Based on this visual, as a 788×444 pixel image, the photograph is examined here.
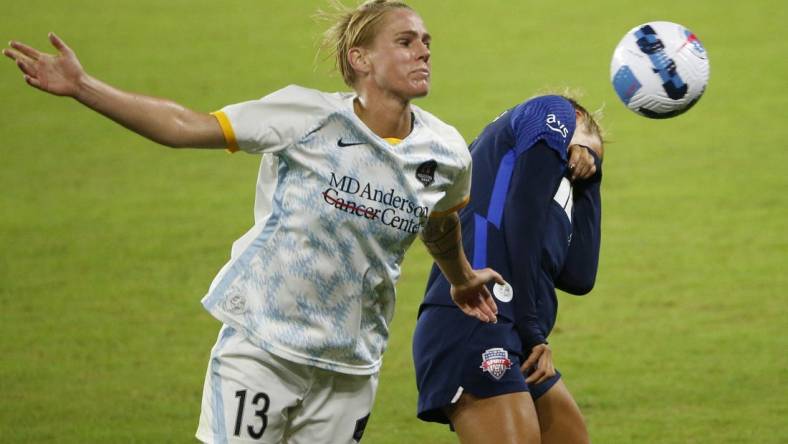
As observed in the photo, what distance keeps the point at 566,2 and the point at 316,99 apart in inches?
470

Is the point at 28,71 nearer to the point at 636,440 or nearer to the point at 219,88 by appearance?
the point at 636,440

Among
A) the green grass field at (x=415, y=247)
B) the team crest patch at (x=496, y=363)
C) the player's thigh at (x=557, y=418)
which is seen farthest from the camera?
the green grass field at (x=415, y=247)

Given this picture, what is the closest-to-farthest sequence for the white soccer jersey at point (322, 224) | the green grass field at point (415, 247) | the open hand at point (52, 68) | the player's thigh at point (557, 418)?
the open hand at point (52, 68) → the white soccer jersey at point (322, 224) → the player's thigh at point (557, 418) → the green grass field at point (415, 247)

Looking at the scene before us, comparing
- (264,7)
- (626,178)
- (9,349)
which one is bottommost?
(9,349)

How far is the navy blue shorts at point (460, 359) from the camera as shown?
4012 millimetres

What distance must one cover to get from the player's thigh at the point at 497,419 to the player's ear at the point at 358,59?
3.61 ft

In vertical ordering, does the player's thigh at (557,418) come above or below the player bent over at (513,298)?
below

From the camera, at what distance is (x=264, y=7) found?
1517 cm

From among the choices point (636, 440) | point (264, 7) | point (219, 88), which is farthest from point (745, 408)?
point (264, 7)

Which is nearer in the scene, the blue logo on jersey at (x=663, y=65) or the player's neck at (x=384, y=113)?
the player's neck at (x=384, y=113)

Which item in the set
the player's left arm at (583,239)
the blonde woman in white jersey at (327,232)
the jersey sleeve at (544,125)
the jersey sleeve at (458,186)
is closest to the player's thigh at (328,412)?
the blonde woman in white jersey at (327,232)

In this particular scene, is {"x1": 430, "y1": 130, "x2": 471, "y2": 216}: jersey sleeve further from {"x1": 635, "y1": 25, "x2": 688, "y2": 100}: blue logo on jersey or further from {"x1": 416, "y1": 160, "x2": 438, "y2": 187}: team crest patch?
{"x1": 635, "y1": 25, "x2": 688, "y2": 100}: blue logo on jersey

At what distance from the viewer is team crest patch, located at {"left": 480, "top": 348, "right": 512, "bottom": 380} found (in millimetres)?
4004

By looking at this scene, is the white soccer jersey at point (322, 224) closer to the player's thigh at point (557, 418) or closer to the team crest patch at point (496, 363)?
the team crest patch at point (496, 363)
